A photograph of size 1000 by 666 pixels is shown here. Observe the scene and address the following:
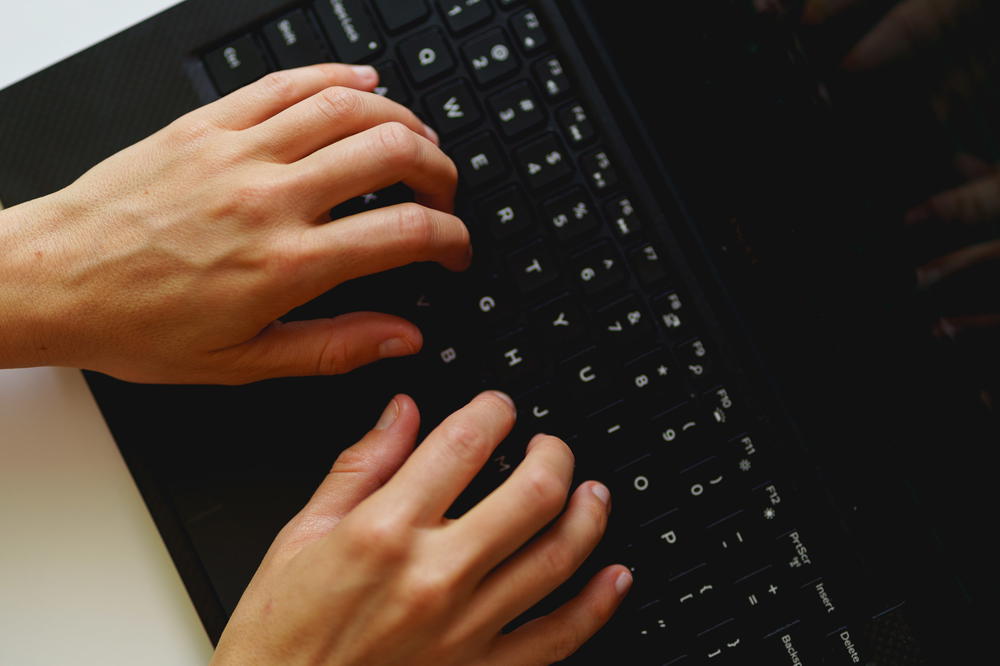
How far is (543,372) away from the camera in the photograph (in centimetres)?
50

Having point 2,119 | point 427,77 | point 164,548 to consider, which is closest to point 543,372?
point 427,77

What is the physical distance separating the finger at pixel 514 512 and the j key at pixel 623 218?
17cm

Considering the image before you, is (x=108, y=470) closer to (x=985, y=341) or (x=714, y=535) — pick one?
(x=714, y=535)

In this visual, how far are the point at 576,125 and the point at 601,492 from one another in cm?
27

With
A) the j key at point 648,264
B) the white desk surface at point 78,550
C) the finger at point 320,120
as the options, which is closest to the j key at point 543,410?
the j key at point 648,264

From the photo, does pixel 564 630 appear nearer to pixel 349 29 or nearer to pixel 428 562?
pixel 428 562

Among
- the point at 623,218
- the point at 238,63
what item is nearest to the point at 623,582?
the point at 623,218

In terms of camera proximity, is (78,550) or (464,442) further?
(78,550)

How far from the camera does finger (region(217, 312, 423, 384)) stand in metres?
0.48

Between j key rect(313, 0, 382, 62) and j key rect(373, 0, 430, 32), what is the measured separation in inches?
0.5

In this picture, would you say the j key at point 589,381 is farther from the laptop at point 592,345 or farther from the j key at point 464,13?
the j key at point 464,13

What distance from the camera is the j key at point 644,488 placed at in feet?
1.64

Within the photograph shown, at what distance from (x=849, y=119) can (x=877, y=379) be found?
0.17m

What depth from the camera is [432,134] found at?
51cm
